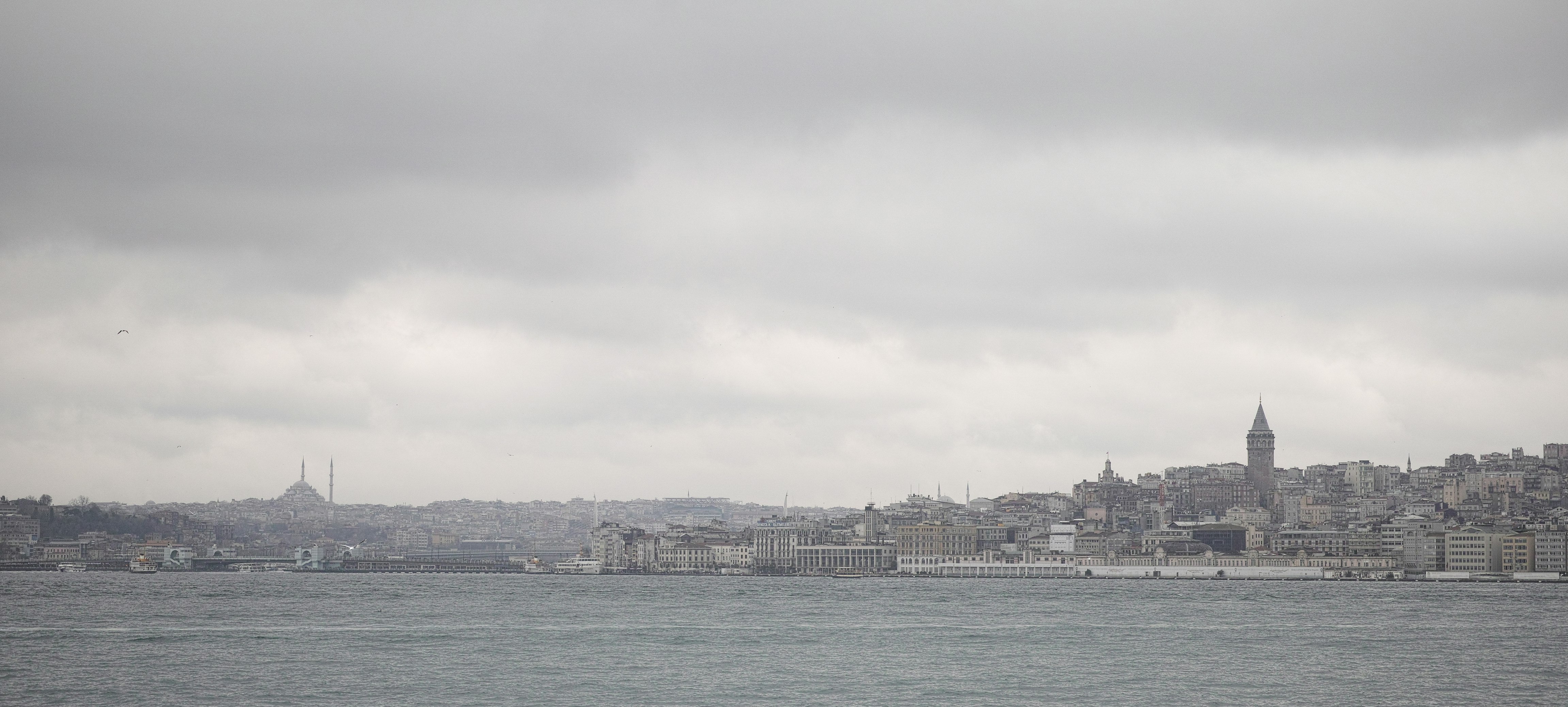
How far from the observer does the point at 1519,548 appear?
10625cm

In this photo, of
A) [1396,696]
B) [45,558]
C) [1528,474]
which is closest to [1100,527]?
[1528,474]

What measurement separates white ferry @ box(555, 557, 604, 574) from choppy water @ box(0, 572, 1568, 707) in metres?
67.3

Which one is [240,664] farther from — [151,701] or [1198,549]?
[1198,549]

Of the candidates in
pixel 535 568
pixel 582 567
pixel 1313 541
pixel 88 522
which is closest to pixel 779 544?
pixel 582 567

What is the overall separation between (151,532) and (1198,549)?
358 feet

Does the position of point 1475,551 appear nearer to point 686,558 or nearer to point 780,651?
point 686,558

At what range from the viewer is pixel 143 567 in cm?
12788

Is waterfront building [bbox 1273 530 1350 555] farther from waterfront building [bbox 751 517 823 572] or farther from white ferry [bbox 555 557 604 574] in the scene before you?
white ferry [bbox 555 557 604 574]

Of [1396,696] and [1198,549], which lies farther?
[1198,549]

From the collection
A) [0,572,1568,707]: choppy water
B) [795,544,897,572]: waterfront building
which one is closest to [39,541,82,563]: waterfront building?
[795,544,897,572]: waterfront building

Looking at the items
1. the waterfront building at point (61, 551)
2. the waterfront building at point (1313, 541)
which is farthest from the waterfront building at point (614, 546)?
the waterfront building at point (1313, 541)

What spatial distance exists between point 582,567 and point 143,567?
36.5 meters

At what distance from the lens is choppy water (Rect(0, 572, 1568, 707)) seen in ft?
111

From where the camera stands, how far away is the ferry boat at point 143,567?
420 feet
